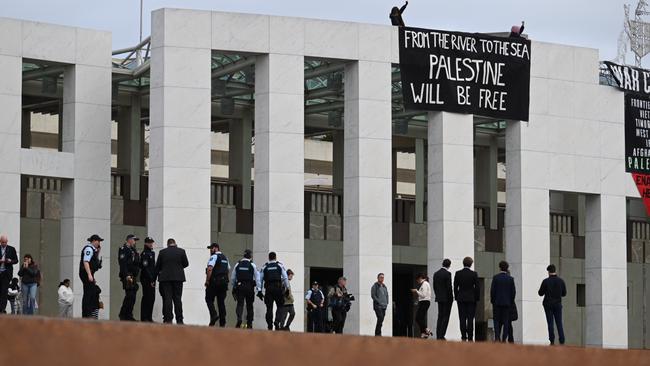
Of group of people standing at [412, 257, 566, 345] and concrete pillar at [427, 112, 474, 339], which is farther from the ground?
concrete pillar at [427, 112, 474, 339]

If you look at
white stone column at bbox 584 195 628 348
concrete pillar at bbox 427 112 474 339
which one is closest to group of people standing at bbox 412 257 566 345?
concrete pillar at bbox 427 112 474 339

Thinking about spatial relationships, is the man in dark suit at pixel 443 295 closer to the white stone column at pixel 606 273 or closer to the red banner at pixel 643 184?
the white stone column at pixel 606 273

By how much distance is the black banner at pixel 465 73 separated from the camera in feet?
111

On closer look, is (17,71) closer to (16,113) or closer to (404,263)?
(16,113)

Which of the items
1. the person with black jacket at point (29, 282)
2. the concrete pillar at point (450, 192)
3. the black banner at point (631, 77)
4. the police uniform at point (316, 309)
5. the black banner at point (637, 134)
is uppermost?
the black banner at point (631, 77)

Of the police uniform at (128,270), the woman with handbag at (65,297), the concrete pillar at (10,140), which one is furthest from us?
the concrete pillar at (10,140)

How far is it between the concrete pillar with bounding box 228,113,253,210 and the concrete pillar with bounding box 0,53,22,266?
10.0m

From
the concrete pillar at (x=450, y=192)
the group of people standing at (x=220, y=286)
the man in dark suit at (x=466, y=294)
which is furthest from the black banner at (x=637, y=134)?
the man in dark suit at (x=466, y=294)

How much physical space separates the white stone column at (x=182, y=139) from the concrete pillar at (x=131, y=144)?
778cm

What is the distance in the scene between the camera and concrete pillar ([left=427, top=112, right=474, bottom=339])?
34344mm

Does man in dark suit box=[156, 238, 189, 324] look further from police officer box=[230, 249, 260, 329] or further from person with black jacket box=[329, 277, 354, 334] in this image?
person with black jacket box=[329, 277, 354, 334]

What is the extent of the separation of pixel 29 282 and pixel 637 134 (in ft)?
61.5

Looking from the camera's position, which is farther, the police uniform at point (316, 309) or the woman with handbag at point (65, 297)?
the police uniform at point (316, 309)

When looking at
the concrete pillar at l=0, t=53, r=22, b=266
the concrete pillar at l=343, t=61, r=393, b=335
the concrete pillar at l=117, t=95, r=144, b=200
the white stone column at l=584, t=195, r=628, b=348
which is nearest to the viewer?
the concrete pillar at l=0, t=53, r=22, b=266
